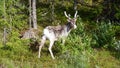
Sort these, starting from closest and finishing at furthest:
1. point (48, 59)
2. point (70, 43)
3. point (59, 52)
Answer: point (70, 43) → point (48, 59) → point (59, 52)

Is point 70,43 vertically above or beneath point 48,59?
above

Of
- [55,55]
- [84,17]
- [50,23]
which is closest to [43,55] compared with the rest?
[55,55]

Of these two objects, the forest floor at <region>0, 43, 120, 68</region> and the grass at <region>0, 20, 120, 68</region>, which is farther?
the forest floor at <region>0, 43, 120, 68</region>

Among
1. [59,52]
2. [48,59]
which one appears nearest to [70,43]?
[48,59]

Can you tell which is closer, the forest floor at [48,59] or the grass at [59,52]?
the grass at [59,52]

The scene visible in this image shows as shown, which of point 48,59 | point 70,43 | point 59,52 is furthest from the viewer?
point 59,52

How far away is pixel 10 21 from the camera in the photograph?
725 inches

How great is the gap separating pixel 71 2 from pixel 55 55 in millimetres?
12283

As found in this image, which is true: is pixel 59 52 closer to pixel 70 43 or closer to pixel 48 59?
pixel 48 59

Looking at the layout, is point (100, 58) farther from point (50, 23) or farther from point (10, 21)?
point (50, 23)

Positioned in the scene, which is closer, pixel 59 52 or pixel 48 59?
pixel 48 59

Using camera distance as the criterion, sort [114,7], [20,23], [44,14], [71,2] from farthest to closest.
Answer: [71,2] < [44,14] < [114,7] < [20,23]

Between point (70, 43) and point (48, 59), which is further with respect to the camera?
point (48, 59)

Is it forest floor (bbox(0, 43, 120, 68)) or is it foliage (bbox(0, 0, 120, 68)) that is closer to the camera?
foliage (bbox(0, 0, 120, 68))
